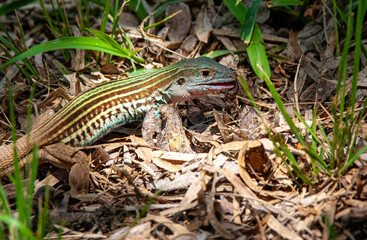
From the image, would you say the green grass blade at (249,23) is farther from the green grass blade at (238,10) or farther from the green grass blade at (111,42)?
the green grass blade at (111,42)

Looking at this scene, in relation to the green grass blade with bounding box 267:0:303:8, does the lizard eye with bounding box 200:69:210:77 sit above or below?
below

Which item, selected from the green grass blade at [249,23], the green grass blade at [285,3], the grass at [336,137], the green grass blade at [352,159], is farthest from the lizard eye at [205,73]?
the green grass blade at [352,159]

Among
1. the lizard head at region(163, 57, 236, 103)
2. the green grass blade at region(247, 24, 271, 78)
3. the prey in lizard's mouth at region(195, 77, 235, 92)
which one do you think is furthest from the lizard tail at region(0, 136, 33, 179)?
the green grass blade at region(247, 24, 271, 78)

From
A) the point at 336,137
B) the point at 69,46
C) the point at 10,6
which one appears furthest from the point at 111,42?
the point at 336,137

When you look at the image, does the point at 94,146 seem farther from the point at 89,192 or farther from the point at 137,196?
the point at 137,196

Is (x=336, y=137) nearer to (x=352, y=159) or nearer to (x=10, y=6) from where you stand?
(x=352, y=159)

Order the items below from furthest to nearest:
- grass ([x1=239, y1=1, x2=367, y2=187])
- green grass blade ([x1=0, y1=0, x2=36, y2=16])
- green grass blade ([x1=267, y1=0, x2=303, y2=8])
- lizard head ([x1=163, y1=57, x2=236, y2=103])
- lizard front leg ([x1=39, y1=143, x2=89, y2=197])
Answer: green grass blade ([x1=267, y1=0, x2=303, y2=8]) → lizard head ([x1=163, y1=57, x2=236, y2=103]) → lizard front leg ([x1=39, y1=143, x2=89, y2=197]) → green grass blade ([x1=0, y1=0, x2=36, y2=16]) → grass ([x1=239, y1=1, x2=367, y2=187])

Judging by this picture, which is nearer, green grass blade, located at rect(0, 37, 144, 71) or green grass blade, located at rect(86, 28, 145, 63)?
green grass blade, located at rect(0, 37, 144, 71)

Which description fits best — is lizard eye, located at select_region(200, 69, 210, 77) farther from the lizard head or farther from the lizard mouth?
the lizard mouth
